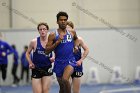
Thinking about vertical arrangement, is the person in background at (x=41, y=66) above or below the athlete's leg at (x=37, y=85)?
above

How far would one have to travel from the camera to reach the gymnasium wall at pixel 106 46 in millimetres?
20609

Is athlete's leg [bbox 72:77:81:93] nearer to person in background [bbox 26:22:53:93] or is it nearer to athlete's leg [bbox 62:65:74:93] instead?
person in background [bbox 26:22:53:93]

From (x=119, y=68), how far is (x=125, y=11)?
9.17ft

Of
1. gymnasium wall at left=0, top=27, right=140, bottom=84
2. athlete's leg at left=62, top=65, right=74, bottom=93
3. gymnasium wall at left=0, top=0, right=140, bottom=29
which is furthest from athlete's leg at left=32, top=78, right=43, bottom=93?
gymnasium wall at left=0, top=0, right=140, bottom=29

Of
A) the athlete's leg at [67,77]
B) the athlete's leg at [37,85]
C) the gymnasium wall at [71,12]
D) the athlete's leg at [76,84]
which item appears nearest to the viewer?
the athlete's leg at [67,77]

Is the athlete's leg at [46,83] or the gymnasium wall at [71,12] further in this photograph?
the gymnasium wall at [71,12]

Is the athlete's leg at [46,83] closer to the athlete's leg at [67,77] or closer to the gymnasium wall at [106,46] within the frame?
the athlete's leg at [67,77]

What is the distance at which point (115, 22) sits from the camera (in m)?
21.2

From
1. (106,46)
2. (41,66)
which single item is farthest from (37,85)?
(106,46)

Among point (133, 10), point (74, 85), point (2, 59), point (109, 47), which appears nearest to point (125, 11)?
point (133, 10)

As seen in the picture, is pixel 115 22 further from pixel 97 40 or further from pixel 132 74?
pixel 132 74

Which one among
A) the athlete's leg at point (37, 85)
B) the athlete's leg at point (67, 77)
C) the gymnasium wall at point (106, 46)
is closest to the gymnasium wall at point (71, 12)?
the gymnasium wall at point (106, 46)

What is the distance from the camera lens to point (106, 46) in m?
20.7

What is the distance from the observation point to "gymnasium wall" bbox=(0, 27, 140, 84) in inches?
811
